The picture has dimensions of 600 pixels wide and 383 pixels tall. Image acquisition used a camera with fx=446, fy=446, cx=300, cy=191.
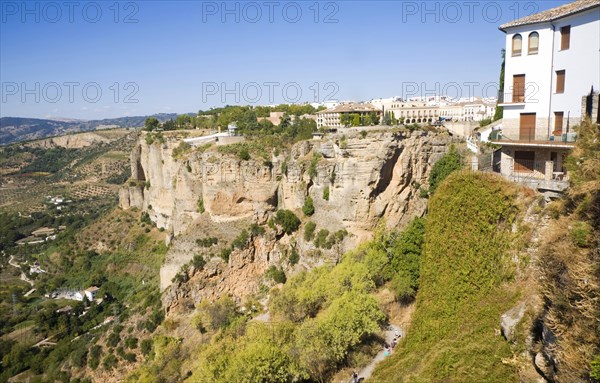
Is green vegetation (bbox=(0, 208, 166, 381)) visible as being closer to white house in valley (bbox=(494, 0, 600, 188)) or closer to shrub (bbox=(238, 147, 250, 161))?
shrub (bbox=(238, 147, 250, 161))

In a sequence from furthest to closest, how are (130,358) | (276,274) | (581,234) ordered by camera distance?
(276,274), (130,358), (581,234)

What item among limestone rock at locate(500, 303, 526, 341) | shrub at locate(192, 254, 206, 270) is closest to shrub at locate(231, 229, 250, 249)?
shrub at locate(192, 254, 206, 270)

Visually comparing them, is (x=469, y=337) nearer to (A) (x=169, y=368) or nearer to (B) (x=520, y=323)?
(B) (x=520, y=323)

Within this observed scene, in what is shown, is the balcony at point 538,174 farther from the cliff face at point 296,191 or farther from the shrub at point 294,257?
the shrub at point 294,257

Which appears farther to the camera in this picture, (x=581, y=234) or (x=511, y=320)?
(x=511, y=320)

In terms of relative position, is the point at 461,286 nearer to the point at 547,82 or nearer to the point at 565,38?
the point at 547,82

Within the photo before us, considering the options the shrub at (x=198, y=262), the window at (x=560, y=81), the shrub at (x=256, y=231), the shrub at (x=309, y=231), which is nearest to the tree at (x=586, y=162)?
the window at (x=560, y=81)

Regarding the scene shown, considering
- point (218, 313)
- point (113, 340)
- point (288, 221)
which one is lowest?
point (113, 340)

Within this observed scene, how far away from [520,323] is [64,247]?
48.1m

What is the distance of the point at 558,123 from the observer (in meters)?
14.8

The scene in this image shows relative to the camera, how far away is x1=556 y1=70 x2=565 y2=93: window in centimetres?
1452

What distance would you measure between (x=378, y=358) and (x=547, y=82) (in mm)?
11019

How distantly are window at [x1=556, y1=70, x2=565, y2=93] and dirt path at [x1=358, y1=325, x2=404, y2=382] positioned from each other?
10081 millimetres

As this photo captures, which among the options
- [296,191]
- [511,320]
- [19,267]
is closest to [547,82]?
[511,320]
